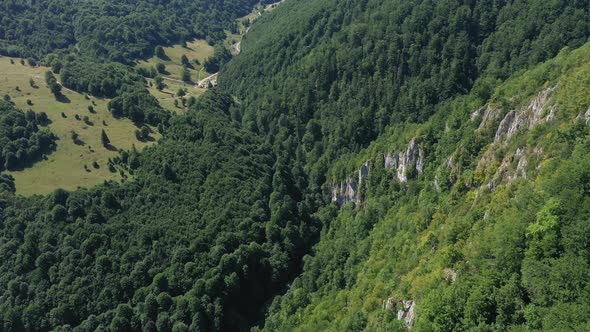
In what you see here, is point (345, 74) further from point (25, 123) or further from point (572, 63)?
point (25, 123)

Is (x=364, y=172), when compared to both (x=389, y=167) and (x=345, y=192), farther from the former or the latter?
(x=345, y=192)

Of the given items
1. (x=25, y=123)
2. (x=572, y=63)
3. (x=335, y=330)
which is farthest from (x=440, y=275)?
(x=25, y=123)

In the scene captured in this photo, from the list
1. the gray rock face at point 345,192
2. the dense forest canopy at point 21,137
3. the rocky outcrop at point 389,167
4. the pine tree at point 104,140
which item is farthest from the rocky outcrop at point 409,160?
the dense forest canopy at point 21,137

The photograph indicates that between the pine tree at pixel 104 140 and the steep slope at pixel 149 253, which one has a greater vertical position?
the pine tree at pixel 104 140

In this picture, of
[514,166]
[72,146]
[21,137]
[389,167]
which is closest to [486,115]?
[514,166]

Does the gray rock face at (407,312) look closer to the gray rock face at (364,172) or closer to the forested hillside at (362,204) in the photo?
the forested hillside at (362,204)
